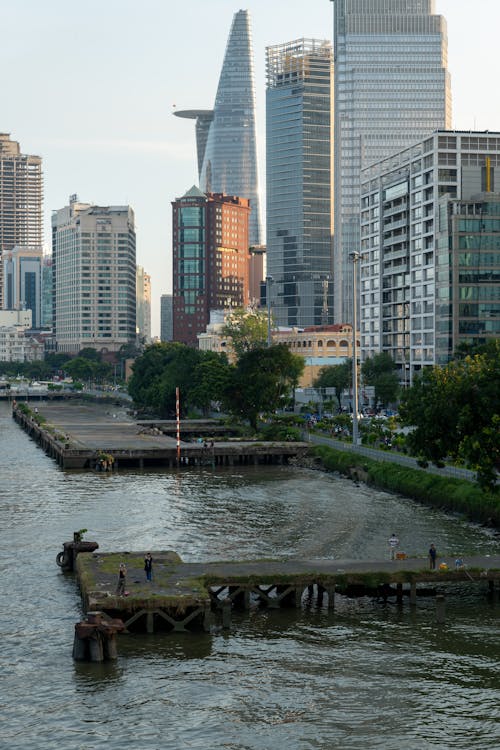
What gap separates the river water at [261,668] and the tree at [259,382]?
3100 inches

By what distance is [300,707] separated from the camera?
4775cm

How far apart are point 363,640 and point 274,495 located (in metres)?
56.3

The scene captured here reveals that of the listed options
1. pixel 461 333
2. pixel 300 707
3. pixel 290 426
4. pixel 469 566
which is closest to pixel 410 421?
pixel 469 566

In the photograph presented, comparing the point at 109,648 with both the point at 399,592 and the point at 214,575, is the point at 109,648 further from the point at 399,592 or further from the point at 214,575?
the point at 399,592

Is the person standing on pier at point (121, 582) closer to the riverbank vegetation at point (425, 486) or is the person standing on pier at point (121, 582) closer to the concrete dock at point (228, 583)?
the concrete dock at point (228, 583)

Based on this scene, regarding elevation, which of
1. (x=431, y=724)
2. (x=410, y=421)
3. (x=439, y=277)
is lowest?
(x=431, y=724)

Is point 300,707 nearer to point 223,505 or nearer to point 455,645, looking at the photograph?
point 455,645

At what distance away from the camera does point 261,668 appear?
5281 centimetres

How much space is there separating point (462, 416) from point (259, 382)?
8431 cm

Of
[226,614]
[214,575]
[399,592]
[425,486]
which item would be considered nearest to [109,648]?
[226,614]

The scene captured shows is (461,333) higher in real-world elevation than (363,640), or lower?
higher

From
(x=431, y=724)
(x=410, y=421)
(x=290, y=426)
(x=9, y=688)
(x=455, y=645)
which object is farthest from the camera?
(x=290, y=426)

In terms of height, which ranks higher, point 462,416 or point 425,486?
point 462,416

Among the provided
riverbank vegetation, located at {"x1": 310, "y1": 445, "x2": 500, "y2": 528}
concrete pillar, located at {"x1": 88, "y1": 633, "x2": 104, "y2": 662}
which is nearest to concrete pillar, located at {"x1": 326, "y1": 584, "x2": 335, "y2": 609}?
concrete pillar, located at {"x1": 88, "y1": 633, "x2": 104, "y2": 662}
